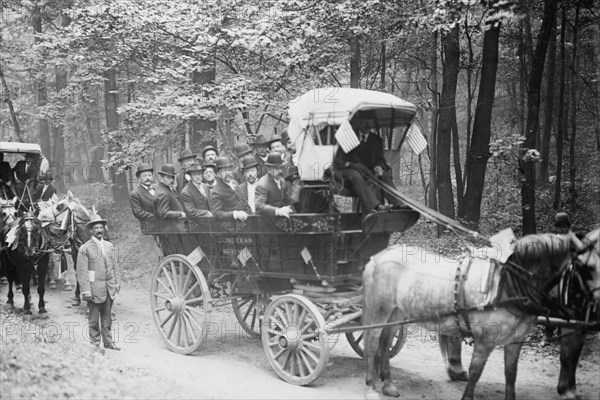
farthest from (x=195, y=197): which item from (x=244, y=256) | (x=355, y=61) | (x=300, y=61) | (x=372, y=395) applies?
(x=355, y=61)

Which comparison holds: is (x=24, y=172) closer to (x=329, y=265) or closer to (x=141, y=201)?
(x=141, y=201)

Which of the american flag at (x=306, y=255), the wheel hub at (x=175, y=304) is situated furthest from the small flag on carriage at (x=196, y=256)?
the american flag at (x=306, y=255)

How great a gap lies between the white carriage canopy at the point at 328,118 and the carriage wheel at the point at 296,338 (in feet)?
5.47

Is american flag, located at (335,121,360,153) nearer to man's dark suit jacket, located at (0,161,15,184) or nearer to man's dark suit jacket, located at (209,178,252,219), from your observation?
man's dark suit jacket, located at (209,178,252,219)

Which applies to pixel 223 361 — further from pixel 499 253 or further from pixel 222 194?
pixel 499 253

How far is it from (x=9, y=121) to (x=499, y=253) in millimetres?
26567

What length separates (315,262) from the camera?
7422 millimetres

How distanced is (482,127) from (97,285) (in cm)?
818

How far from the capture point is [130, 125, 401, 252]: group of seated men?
7.34 m

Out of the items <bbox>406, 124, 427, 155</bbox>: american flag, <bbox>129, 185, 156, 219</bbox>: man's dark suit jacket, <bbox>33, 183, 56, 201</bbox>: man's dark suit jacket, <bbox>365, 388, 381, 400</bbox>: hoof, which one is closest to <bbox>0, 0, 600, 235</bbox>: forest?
<bbox>33, 183, 56, 201</bbox>: man's dark suit jacket

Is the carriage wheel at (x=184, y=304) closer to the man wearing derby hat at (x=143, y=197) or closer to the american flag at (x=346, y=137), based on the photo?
the man wearing derby hat at (x=143, y=197)

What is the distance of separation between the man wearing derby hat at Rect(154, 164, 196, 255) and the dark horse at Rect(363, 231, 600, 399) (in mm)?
3364

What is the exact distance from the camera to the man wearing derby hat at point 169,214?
9.06 m

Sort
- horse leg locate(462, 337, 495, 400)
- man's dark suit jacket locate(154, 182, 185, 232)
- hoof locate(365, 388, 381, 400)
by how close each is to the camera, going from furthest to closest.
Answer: man's dark suit jacket locate(154, 182, 185, 232), hoof locate(365, 388, 381, 400), horse leg locate(462, 337, 495, 400)
